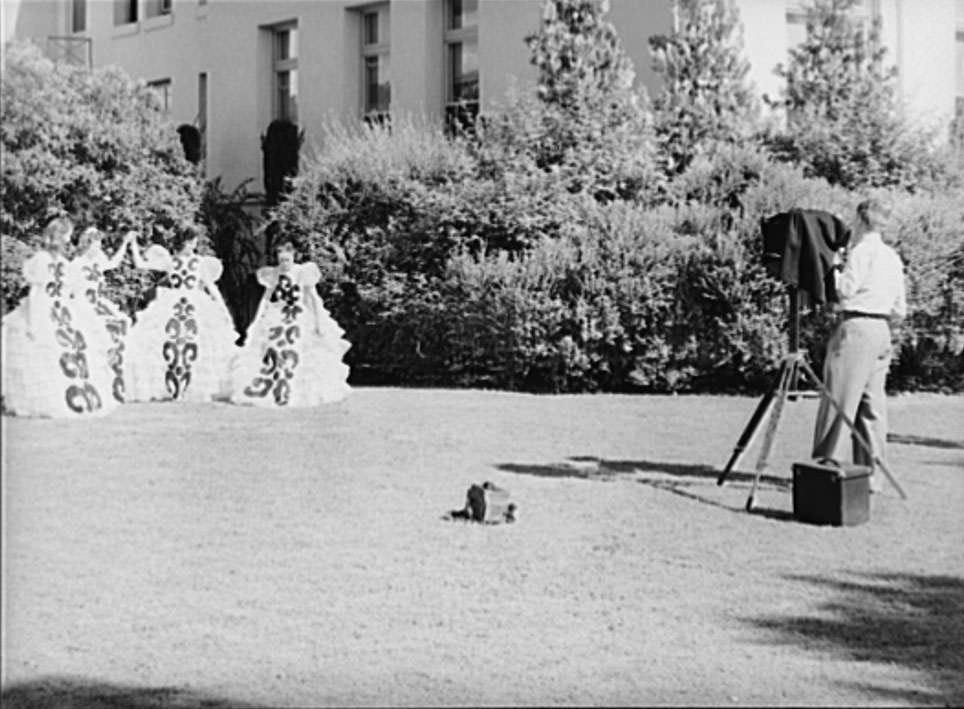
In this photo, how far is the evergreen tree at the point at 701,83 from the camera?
9.77m

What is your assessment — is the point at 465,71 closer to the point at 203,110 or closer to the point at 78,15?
the point at 203,110

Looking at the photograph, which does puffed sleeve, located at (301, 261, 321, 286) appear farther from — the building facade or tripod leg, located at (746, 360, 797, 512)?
tripod leg, located at (746, 360, 797, 512)

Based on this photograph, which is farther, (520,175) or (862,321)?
(520,175)

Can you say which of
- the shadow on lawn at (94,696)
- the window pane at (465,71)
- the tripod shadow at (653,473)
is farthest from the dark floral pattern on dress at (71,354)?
the window pane at (465,71)

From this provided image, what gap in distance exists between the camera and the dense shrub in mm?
3248

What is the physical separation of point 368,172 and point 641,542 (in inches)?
90.2

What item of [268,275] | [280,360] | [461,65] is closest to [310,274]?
[268,275]

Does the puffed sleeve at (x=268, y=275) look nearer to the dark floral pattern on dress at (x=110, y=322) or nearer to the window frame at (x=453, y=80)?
the dark floral pattern on dress at (x=110, y=322)

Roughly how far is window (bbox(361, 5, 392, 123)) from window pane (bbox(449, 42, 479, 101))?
178cm

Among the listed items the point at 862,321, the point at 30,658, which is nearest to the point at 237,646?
the point at 30,658

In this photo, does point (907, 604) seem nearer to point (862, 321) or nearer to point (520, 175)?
point (862, 321)

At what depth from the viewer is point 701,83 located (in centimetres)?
1007

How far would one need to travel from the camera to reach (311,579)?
372 centimetres

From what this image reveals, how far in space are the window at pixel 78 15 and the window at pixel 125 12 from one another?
18 cm
